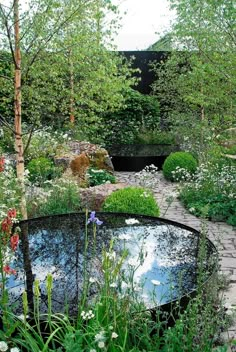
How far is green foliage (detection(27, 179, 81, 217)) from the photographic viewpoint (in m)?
5.41

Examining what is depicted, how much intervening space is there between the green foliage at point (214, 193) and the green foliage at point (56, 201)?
165 cm

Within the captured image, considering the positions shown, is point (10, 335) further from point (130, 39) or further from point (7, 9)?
point (130, 39)

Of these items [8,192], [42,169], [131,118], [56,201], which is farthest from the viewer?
[131,118]

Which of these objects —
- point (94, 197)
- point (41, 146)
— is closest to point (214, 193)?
point (94, 197)

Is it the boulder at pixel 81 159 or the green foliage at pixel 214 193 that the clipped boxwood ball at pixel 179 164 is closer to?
the green foliage at pixel 214 193

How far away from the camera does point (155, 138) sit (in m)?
10.5

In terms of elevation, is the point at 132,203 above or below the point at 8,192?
below

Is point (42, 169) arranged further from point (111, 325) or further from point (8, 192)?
point (111, 325)

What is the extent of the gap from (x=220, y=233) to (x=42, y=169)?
3320mm

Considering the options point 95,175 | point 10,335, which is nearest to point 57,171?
point 95,175

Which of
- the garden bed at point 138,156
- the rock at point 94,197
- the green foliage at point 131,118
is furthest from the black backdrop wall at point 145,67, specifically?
the rock at point 94,197

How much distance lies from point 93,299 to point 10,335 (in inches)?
24.1

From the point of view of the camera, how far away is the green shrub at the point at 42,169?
6.88m

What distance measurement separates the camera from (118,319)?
2309mm
